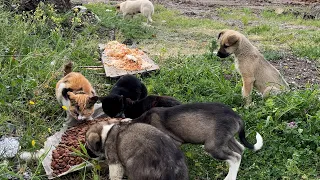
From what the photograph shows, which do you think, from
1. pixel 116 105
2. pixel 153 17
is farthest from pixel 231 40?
pixel 153 17

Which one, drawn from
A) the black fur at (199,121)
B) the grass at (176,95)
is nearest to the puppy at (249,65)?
the grass at (176,95)

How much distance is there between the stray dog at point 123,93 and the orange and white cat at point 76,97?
0.23 metres

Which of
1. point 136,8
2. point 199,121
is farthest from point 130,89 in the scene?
point 136,8

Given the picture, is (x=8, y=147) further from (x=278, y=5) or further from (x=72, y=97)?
(x=278, y=5)

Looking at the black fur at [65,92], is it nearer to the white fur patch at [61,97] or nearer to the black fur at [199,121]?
the white fur patch at [61,97]

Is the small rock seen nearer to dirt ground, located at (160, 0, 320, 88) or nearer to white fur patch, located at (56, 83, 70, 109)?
white fur patch, located at (56, 83, 70, 109)

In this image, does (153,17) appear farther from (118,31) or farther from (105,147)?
(105,147)

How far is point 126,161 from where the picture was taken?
14.8ft

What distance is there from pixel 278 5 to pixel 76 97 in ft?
63.4

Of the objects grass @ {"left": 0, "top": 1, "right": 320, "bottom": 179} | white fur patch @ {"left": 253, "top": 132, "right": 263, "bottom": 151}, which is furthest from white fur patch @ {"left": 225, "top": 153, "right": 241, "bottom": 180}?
white fur patch @ {"left": 253, "top": 132, "right": 263, "bottom": 151}

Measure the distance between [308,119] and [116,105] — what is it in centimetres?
281

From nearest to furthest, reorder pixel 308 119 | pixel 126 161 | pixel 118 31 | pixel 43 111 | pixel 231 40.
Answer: pixel 126 161
pixel 308 119
pixel 43 111
pixel 231 40
pixel 118 31

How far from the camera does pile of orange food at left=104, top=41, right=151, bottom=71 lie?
858 centimetres

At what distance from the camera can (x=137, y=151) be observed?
439 centimetres
